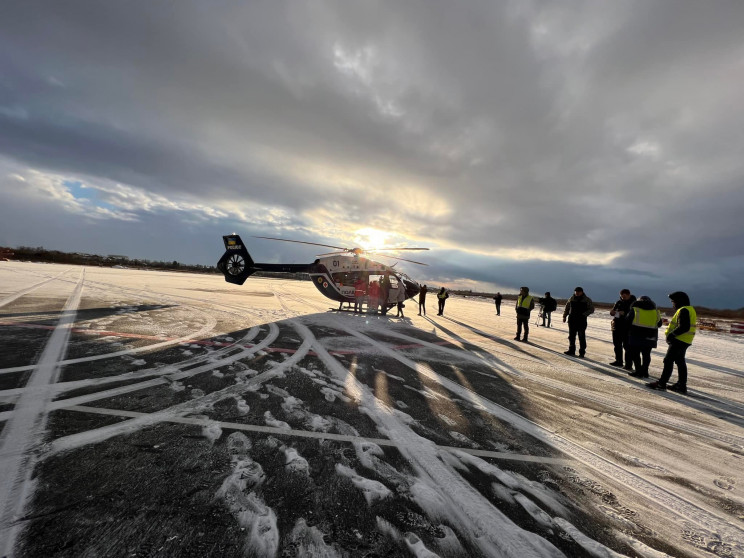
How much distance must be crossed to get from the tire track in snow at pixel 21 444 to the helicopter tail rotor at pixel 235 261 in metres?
13.4

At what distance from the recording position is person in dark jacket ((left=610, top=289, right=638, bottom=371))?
23.4 feet

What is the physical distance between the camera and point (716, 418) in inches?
173

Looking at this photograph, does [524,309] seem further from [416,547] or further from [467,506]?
[416,547]

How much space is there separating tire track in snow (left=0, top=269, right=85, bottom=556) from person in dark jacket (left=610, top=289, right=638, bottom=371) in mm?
10014

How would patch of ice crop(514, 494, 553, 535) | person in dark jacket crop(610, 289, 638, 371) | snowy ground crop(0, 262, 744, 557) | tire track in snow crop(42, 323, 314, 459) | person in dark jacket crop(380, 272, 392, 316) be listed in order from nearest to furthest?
snowy ground crop(0, 262, 744, 557) < patch of ice crop(514, 494, 553, 535) < tire track in snow crop(42, 323, 314, 459) < person in dark jacket crop(610, 289, 638, 371) < person in dark jacket crop(380, 272, 392, 316)

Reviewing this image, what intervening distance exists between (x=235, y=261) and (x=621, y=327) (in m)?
18.7

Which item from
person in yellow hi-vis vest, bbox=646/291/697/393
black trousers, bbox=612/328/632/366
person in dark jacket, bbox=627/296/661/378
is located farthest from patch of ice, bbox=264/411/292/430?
black trousers, bbox=612/328/632/366

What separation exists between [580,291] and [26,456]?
10.8m

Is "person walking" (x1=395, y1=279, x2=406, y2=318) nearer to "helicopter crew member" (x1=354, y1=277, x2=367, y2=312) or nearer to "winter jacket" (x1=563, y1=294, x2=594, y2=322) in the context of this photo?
"helicopter crew member" (x1=354, y1=277, x2=367, y2=312)

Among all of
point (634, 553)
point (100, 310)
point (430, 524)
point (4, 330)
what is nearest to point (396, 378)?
point (430, 524)

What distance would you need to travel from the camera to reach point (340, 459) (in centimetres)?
253

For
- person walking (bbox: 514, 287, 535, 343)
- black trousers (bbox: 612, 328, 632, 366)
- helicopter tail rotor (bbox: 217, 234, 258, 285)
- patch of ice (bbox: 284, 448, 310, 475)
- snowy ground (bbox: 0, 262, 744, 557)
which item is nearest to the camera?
snowy ground (bbox: 0, 262, 744, 557)

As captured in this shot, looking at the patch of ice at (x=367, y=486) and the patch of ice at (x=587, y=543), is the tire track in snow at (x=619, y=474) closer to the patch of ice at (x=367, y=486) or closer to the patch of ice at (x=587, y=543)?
the patch of ice at (x=587, y=543)

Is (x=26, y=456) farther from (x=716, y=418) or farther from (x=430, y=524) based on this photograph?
(x=716, y=418)
